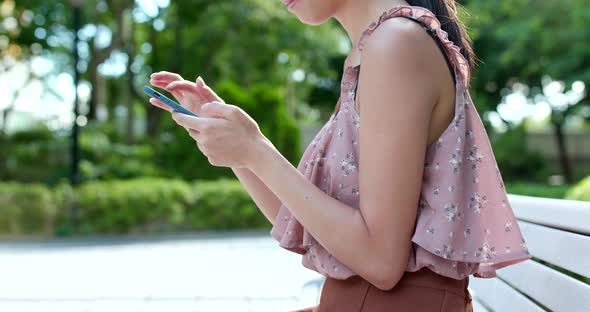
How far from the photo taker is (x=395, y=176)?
1.01 metres

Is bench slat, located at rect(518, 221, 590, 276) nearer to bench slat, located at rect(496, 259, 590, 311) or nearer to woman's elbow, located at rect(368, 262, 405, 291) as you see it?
bench slat, located at rect(496, 259, 590, 311)

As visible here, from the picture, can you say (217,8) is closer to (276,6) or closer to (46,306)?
(276,6)

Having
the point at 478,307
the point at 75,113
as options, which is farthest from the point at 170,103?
the point at 75,113

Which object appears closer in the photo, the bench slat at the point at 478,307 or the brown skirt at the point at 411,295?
→ the brown skirt at the point at 411,295

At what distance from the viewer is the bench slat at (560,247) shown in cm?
154

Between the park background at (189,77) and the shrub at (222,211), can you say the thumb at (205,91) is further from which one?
the shrub at (222,211)

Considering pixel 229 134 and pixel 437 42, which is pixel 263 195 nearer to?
pixel 229 134

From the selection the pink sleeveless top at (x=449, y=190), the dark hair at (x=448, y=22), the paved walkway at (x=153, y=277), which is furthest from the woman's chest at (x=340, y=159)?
the paved walkway at (x=153, y=277)

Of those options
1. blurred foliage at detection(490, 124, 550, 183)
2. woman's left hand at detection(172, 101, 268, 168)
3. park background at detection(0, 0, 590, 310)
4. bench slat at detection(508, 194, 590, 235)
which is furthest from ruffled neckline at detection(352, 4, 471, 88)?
blurred foliage at detection(490, 124, 550, 183)

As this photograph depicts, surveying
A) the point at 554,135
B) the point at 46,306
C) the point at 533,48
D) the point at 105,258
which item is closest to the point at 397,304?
the point at 46,306

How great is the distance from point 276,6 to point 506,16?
7338mm

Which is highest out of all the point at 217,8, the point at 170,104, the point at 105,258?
the point at 217,8

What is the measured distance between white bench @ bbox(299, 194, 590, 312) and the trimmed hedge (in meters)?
9.82

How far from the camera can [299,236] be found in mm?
1225
